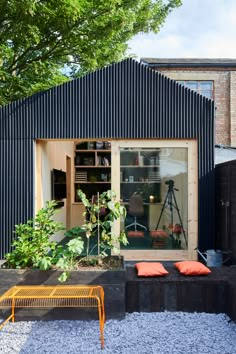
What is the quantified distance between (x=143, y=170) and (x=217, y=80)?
6.76 m

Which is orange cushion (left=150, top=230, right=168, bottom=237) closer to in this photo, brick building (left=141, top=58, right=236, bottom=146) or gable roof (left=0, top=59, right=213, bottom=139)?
gable roof (left=0, top=59, right=213, bottom=139)

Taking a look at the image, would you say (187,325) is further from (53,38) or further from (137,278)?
(53,38)

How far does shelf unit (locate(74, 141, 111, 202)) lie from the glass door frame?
4356 millimetres

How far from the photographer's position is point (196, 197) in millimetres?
5668

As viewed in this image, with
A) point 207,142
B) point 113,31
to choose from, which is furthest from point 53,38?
point 207,142

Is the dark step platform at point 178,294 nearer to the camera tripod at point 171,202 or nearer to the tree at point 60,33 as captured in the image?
the camera tripod at point 171,202

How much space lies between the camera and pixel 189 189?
5688mm

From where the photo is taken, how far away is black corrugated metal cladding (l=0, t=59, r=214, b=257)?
5672 mm

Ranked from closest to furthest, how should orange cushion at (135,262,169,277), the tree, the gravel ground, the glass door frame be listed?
→ the gravel ground → orange cushion at (135,262,169,277) → the glass door frame → the tree

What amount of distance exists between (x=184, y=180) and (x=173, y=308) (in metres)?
2.47

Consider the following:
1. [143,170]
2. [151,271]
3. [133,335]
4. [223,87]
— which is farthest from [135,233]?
[223,87]

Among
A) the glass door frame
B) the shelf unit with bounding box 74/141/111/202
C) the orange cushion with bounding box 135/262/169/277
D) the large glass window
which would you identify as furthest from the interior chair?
the shelf unit with bounding box 74/141/111/202

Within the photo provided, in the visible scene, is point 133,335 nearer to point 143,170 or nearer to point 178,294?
point 178,294

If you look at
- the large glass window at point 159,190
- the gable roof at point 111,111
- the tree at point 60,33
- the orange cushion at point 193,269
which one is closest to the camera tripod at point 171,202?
the large glass window at point 159,190
